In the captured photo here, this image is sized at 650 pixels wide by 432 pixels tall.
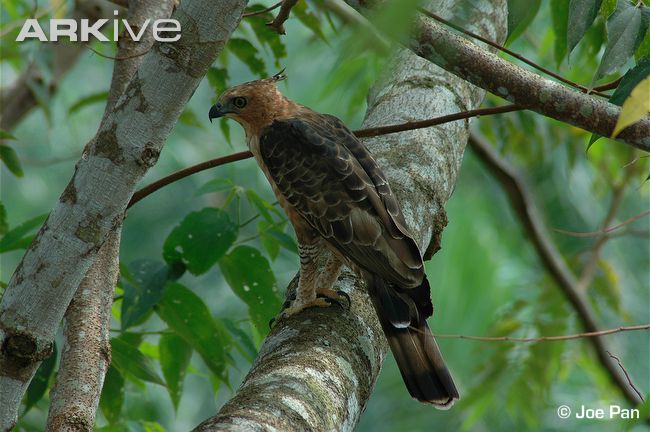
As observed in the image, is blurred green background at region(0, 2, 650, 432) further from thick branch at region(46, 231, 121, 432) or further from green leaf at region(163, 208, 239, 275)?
thick branch at region(46, 231, 121, 432)

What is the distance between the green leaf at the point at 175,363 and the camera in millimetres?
3361

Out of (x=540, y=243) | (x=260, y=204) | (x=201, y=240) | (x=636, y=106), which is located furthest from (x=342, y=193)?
(x=540, y=243)

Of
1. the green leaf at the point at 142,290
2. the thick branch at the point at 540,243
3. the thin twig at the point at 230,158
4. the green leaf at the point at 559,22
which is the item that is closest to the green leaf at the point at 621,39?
the thin twig at the point at 230,158

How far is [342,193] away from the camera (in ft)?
10.8

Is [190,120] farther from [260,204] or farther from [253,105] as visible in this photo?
[260,204]

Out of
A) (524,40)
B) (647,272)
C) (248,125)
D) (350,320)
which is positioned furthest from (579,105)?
(647,272)

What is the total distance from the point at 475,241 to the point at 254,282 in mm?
10917

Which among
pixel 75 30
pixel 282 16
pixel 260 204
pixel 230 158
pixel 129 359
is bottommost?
pixel 129 359

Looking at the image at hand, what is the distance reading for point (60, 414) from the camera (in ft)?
7.70

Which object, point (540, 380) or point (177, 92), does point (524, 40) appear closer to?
point (540, 380)

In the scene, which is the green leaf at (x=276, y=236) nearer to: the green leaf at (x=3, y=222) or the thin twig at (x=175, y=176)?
the thin twig at (x=175, y=176)

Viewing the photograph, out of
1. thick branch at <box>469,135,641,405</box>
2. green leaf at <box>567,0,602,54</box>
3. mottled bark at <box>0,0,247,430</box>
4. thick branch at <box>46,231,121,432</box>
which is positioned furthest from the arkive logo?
thick branch at <box>469,135,641,405</box>

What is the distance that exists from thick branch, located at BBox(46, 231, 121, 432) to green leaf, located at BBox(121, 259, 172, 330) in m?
0.20

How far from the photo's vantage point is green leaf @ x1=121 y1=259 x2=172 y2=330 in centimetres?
301
